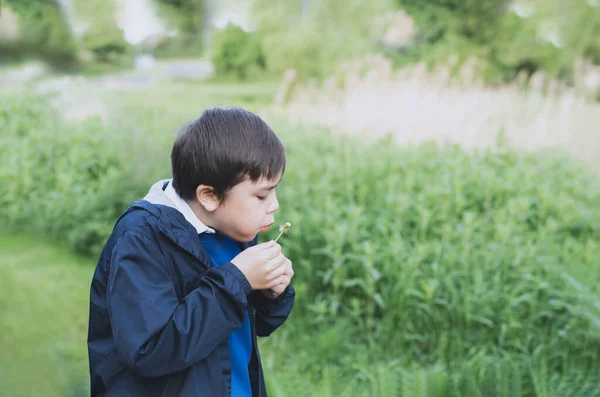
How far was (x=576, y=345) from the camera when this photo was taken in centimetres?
316

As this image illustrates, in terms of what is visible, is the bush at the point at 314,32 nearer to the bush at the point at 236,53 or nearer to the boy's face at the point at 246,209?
the bush at the point at 236,53

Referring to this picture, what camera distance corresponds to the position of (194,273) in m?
1.49

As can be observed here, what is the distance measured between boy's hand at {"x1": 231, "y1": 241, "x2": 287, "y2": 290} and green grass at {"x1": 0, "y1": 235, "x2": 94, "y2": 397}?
1.28 meters

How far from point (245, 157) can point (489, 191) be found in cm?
380

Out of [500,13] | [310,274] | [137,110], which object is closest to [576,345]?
[310,274]

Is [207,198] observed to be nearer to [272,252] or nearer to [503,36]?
[272,252]

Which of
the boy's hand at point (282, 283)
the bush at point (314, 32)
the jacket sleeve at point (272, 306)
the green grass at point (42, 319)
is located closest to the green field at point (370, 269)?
the green grass at point (42, 319)

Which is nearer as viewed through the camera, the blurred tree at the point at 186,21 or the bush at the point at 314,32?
the bush at the point at 314,32

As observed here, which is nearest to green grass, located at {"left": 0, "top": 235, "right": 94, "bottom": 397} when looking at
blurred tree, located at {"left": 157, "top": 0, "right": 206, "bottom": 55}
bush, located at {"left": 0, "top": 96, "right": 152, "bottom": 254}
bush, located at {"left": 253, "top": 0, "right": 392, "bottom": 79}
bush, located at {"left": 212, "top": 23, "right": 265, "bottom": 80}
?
bush, located at {"left": 0, "top": 96, "right": 152, "bottom": 254}

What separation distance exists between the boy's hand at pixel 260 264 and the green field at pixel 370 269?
3.48ft

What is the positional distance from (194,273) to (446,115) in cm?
733

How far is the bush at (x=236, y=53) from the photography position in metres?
14.4

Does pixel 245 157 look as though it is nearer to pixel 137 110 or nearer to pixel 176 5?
pixel 137 110

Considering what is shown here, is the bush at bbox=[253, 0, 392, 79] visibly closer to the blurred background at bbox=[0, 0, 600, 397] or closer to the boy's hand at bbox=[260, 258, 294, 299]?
the blurred background at bbox=[0, 0, 600, 397]
